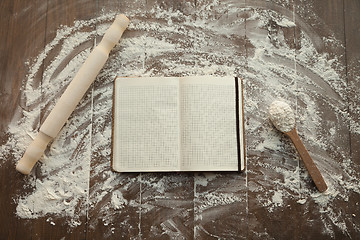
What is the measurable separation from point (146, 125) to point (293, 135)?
0.40 meters

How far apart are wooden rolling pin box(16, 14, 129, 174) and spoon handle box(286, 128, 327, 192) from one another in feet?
1.81

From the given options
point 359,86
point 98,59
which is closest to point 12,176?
point 98,59

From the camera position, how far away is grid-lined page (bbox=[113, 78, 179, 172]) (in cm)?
88

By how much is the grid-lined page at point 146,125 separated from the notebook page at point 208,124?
0.03 metres

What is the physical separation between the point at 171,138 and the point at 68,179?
0.30 m

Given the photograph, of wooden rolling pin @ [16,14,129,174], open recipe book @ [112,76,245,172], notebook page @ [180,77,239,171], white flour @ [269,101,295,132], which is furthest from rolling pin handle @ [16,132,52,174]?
white flour @ [269,101,295,132]

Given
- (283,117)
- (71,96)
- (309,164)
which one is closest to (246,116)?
(283,117)

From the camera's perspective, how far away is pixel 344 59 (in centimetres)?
96

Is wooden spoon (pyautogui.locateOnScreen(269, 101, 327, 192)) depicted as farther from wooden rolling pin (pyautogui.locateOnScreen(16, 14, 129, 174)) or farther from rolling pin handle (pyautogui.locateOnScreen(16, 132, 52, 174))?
rolling pin handle (pyautogui.locateOnScreen(16, 132, 52, 174))

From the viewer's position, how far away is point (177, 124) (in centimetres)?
89

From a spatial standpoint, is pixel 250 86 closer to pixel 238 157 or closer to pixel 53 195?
pixel 238 157

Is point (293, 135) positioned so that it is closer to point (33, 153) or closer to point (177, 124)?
point (177, 124)

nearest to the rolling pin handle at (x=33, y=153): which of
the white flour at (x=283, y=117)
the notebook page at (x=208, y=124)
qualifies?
the notebook page at (x=208, y=124)

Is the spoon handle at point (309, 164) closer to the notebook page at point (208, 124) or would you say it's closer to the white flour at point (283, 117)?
the white flour at point (283, 117)
